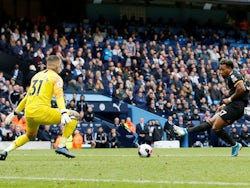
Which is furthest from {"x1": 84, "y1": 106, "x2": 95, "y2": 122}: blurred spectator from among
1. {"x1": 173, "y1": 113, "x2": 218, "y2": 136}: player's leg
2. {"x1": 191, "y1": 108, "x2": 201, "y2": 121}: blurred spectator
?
{"x1": 173, "y1": 113, "x2": 218, "y2": 136}: player's leg

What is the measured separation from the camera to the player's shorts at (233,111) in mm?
15930

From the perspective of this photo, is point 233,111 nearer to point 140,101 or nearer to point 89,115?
point 89,115

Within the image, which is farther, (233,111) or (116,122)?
(116,122)

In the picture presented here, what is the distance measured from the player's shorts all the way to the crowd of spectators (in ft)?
40.6

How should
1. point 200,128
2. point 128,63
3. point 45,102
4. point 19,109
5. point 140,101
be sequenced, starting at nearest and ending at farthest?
point 45,102 < point 19,109 < point 200,128 < point 140,101 < point 128,63

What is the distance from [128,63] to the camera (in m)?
33.6

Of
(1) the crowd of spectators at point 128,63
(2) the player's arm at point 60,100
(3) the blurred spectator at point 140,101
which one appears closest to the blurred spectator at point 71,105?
(1) the crowd of spectators at point 128,63

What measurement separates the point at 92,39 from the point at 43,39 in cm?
343

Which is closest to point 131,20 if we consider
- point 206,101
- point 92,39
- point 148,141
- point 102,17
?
point 102,17

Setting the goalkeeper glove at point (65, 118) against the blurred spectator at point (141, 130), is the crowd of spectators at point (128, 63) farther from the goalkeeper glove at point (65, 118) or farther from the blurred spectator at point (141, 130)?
the goalkeeper glove at point (65, 118)

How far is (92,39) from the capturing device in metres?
34.5

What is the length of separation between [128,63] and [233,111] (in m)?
17.8

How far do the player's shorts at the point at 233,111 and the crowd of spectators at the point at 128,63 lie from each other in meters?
12.4

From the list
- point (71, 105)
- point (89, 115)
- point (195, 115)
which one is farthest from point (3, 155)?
point (195, 115)
